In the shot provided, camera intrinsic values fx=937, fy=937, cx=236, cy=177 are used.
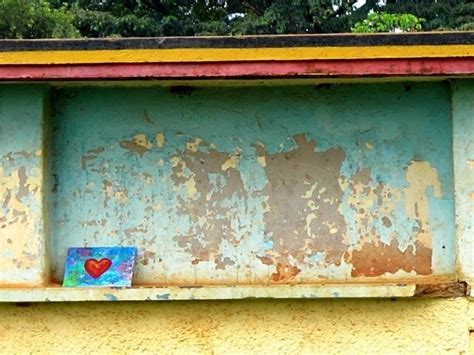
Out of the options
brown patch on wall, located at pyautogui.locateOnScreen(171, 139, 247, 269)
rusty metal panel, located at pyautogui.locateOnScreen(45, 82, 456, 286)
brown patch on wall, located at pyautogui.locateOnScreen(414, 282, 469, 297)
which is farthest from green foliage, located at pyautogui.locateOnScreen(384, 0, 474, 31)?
brown patch on wall, located at pyautogui.locateOnScreen(414, 282, 469, 297)

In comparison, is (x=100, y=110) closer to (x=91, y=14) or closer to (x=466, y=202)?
(x=466, y=202)

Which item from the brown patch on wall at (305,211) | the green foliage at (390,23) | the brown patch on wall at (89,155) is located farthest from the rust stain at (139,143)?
the green foliage at (390,23)

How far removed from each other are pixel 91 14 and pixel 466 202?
58.3 ft

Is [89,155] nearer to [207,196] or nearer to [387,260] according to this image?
[207,196]

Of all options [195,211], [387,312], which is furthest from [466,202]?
[195,211]

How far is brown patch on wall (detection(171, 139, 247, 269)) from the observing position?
18.4ft

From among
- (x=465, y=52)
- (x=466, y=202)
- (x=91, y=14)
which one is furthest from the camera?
(x=91, y=14)

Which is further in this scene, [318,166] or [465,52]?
[318,166]

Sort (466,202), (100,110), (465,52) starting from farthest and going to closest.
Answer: (100,110) → (466,202) → (465,52)

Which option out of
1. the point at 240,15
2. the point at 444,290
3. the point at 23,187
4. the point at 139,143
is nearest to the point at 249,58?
the point at 139,143

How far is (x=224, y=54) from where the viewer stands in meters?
5.00

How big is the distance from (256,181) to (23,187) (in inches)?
53.8

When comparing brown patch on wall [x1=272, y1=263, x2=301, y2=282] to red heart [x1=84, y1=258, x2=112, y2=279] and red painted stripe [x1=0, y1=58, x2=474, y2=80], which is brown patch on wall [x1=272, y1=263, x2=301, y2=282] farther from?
red painted stripe [x1=0, y1=58, x2=474, y2=80]

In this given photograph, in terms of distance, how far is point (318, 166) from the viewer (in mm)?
5590
